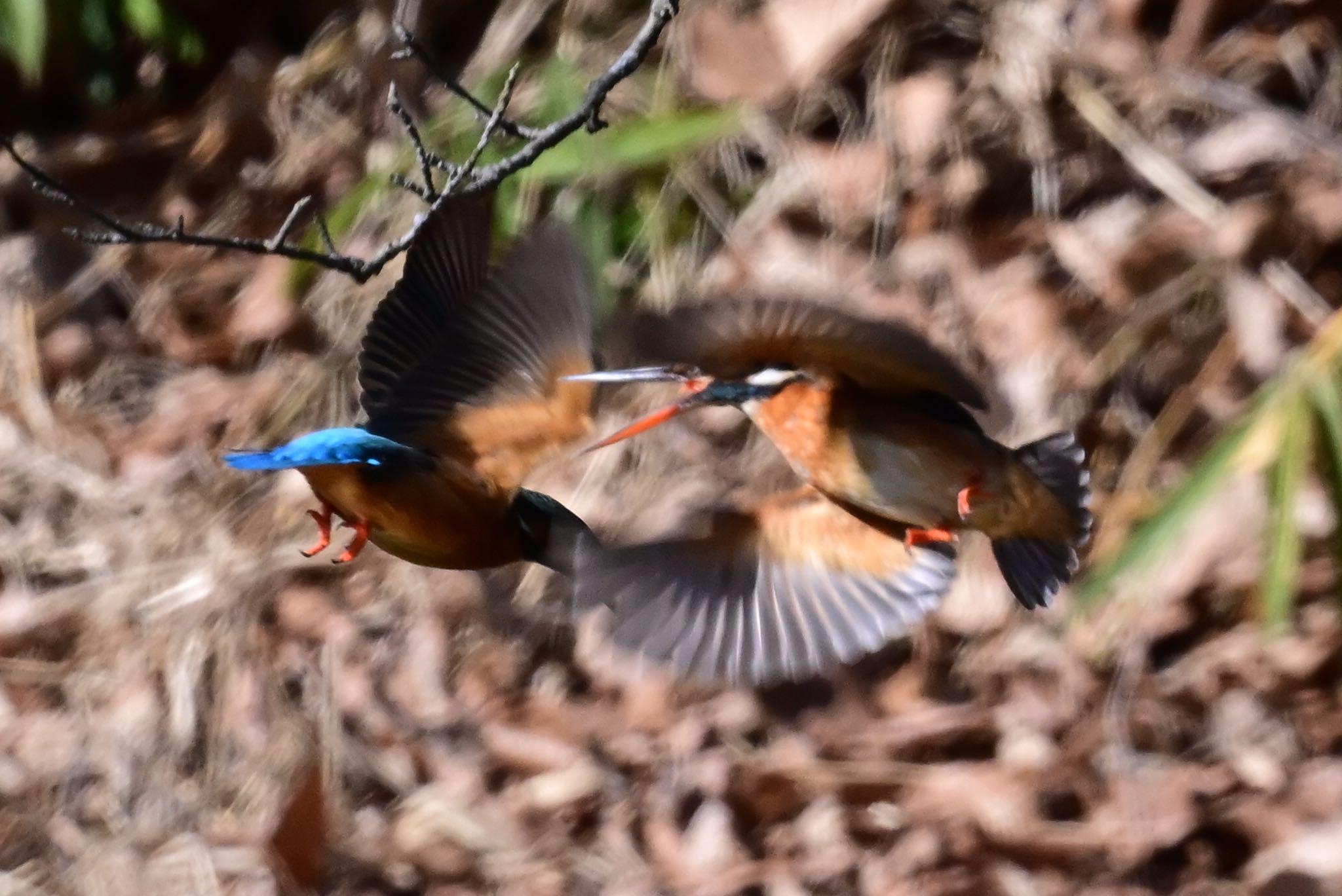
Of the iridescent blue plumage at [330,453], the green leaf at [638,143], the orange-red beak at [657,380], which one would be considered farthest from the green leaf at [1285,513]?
the green leaf at [638,143]

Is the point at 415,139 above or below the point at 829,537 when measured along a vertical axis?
above

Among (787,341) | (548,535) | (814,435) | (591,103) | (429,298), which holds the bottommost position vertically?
(548,535)

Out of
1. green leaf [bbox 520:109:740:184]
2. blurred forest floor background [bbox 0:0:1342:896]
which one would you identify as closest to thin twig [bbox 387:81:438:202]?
blurred forest floor background [bbox 0:0:1342:896]

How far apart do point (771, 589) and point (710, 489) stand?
32.4 inches

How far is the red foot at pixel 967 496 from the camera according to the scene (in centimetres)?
154

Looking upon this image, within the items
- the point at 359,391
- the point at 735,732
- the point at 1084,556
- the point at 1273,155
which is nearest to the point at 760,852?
the point at 735,732

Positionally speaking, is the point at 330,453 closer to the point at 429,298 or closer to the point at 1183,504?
the point at 429,298

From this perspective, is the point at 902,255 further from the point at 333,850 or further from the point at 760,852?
the point at 333,850

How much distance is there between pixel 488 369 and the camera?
1.60m

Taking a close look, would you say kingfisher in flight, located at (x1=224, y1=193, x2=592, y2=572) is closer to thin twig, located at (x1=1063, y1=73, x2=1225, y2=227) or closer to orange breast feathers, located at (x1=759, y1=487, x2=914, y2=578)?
orange breast feathers, located at (x1=759, y1=487, x2=914, y2=578)

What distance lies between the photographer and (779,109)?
2555 millimetres

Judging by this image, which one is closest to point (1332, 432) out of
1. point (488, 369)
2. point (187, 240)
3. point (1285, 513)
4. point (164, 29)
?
point (1285, 513)

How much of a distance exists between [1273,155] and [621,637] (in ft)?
4.24

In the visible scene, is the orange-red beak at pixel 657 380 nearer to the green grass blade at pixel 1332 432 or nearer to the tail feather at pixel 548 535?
the tail feather at pixel 548 535
